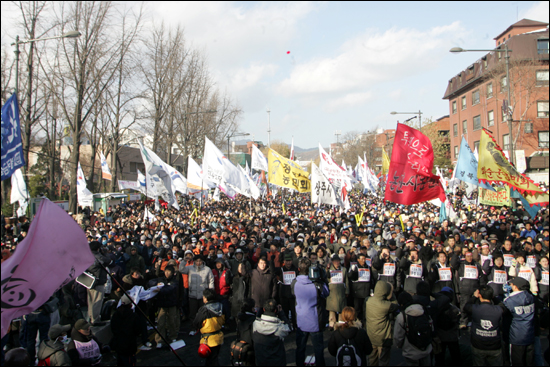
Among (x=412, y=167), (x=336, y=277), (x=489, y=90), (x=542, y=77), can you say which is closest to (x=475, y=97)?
(x=489, y=90)

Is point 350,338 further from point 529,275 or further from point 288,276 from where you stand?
point 529,275

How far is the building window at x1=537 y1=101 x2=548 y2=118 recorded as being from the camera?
3784 cm

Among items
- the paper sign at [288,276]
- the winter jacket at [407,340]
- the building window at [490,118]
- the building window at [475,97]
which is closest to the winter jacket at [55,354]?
the winter jacket at [407,340]

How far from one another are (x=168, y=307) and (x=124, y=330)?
6.14 ft

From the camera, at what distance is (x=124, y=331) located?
536 centimetres

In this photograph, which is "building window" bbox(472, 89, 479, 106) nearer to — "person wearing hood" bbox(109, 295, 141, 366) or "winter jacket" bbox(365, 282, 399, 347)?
"winter jacket" bbox(365, 282, 399, 347)

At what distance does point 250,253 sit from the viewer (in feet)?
32.6

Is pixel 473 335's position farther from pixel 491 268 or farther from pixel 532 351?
pixel 491 268

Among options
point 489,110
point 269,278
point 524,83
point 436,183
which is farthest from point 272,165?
point 489,110

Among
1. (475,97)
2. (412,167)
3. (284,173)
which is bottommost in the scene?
(412,167)

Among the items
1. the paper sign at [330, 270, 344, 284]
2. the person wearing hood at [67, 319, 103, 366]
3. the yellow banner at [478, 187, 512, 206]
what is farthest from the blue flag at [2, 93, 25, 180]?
the yellow banner at [478, 187, 512, 206]

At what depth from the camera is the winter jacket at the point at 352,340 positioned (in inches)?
181

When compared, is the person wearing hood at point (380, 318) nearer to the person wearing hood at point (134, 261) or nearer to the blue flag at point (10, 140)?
the person wearing hood at point (134, 261)

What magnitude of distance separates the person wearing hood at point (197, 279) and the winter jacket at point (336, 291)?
83.8 inches
